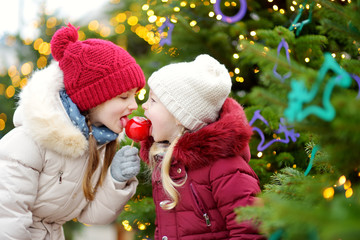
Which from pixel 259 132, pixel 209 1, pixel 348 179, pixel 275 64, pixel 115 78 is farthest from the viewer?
pixel 209 1

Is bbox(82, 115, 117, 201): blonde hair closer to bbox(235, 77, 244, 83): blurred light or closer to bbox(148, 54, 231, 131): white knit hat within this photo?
bbox(148, 54, 231, 131): white knit hat

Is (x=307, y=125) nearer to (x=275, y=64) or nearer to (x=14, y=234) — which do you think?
(x=275, y=64)

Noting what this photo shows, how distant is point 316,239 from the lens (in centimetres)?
77

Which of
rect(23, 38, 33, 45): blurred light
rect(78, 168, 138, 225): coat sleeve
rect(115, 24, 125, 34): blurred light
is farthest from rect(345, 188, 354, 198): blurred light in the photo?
rect(115, 24, 125, 34): blurred light

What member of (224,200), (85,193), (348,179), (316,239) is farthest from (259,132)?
(316,239)

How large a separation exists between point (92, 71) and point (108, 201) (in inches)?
27.1

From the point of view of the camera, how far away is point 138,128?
6.41 feet

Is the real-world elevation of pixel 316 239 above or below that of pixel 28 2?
above

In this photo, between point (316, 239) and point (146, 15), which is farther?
point (146, 15)

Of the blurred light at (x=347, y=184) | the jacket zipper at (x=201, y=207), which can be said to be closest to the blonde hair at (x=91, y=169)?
the jacket zipper at (x=201, y=207)

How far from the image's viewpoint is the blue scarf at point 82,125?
6.52 feet

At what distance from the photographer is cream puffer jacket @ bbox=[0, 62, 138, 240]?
1.85m

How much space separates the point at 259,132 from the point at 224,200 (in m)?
0.75

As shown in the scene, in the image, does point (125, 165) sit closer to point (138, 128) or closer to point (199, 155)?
point (138, 128)
